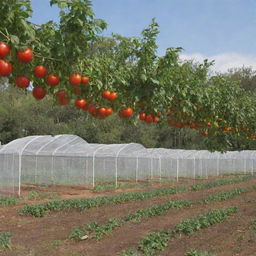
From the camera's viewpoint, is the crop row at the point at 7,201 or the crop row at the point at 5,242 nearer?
the crop row at the point at 5,242

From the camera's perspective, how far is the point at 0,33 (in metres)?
3.09

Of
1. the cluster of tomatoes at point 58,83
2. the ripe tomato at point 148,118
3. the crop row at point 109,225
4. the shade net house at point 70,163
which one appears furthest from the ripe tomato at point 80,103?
the shade net house at point 70,163

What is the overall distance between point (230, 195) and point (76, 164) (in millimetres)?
7776

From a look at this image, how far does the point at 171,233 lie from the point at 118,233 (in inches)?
49.5

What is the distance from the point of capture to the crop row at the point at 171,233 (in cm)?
773

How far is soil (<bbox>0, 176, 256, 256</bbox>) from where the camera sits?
7.80m

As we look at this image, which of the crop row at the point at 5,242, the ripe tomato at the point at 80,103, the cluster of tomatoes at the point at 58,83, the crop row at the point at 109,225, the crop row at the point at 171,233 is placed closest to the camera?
the cluster of tomatoes at the point at 58,83

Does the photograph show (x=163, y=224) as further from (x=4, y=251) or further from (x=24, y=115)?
(x=24, y=115)

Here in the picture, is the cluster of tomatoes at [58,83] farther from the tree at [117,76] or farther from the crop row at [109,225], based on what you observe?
the crop row at [109,225]

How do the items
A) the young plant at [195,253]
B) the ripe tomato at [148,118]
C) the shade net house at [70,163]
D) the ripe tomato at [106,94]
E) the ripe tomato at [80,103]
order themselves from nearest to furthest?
the ripe tomato at [80,103] < the ripe tomato at [106,94] < the ripe tomato at [148,118] < the young plant at [195,253] < the shade net house at [70,163]

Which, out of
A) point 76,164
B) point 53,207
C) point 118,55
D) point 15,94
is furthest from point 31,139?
point 15,94

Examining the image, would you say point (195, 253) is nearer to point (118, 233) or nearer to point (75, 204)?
Answer: point (118, 233)

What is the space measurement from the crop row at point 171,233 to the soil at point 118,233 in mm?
179

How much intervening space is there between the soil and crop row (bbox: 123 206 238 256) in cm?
18
